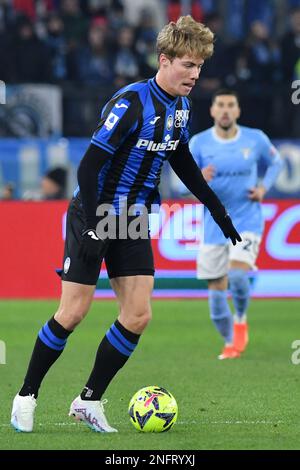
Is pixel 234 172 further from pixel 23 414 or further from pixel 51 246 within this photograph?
pixel 23 414

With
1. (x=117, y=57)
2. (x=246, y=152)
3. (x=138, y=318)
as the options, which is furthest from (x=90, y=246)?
(x=117, y=57)

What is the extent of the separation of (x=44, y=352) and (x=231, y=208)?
13.9ft

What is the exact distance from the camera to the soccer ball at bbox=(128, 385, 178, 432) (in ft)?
21.3

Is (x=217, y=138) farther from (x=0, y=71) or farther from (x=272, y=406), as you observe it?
(x=0, y=71)

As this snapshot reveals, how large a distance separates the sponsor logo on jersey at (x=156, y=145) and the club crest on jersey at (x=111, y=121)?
236 millimetres

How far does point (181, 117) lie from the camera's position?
6.60 meters

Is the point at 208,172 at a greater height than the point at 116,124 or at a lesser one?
lesser

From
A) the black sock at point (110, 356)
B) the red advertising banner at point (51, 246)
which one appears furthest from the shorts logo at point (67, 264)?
the red advertising banner at point (51, 246)

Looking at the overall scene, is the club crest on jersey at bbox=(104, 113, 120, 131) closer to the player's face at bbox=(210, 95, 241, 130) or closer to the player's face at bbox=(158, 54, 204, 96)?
the player's face at bbox=(158, 54, 204, 96)

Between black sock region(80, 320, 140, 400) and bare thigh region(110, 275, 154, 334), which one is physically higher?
bare thigh region(110, 275, 154, 334)

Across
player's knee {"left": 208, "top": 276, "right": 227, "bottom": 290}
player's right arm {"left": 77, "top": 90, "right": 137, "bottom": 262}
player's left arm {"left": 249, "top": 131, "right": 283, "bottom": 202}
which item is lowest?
player's knee {"left": 208, "top": 276, "right": 227, "bottom": 290}

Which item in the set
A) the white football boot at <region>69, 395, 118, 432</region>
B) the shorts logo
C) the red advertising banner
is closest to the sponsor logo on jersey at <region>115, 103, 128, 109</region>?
the shorts logo

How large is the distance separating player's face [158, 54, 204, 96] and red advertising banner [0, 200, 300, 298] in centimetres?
752

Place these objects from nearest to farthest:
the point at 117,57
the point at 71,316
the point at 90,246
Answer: the point at 90,246
the point at 71,316
the point at 117,57
